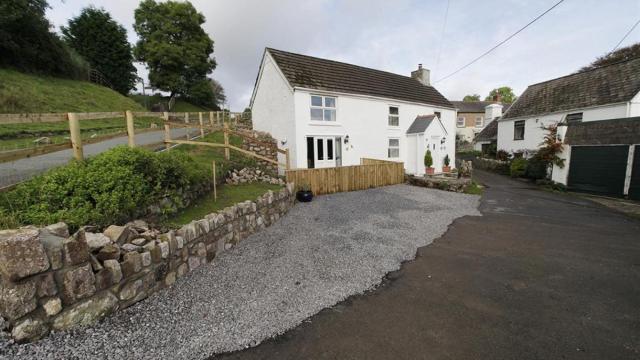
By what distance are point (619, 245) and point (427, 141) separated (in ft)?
39.9

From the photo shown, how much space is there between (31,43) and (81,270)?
29.8 m

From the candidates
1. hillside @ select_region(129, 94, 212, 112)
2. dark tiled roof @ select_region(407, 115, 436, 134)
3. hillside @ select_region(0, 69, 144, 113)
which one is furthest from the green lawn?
hillside @ select_region(129, 94, 212, 112)

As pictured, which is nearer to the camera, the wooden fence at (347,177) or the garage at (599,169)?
the wooden fence at (347,177)

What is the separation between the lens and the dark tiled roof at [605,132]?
12.2 m

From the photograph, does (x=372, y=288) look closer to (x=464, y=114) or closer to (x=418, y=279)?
(x=418, y=279)

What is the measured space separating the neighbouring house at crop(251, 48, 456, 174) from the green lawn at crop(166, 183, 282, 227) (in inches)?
212

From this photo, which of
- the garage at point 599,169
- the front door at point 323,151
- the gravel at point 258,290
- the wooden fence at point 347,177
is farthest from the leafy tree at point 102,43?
the garage at point 599,169

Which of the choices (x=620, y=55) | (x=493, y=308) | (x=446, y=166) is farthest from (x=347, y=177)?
(x=620, y=55)

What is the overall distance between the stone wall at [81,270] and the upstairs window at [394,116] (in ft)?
51.6

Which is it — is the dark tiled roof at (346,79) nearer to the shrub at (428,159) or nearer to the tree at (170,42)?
the shrub at (428,159)

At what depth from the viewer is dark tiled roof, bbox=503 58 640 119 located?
57.1 ft

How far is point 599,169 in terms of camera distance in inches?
530

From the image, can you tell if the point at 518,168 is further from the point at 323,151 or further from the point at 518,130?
the point at 323,151

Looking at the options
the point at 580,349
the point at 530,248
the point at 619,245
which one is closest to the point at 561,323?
the point at 580,349
